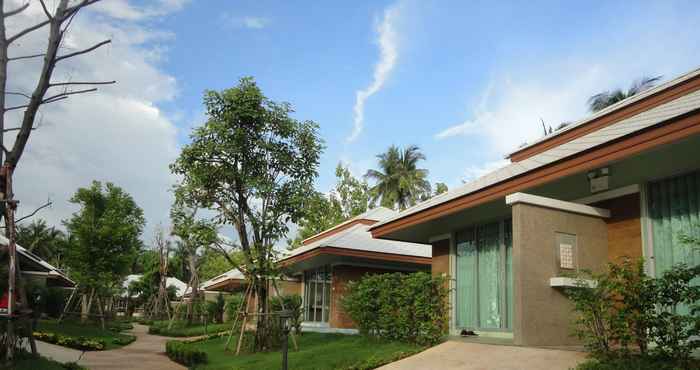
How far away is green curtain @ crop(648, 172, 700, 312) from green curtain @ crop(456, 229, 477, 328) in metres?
3.89

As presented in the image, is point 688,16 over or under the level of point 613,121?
over

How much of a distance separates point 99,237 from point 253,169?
1530cm

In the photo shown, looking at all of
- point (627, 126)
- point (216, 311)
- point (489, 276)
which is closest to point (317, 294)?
point (489, 276)

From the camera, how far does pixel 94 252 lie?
89.4 feet

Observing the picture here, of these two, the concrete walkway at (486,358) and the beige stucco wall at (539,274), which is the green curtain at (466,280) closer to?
the concrete walkway at (486,358)

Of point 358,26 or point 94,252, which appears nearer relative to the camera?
point 358,26

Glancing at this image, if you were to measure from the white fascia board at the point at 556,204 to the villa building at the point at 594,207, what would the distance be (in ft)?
0.06

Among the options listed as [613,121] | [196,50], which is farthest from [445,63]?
[196,50]

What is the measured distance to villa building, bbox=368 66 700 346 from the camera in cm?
776

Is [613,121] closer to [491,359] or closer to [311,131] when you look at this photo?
[491,359]

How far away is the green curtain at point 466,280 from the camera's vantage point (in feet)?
38.9

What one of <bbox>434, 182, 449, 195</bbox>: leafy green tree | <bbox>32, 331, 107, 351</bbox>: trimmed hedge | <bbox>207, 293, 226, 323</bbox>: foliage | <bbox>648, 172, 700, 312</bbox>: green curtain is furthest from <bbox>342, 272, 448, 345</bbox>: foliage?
<bbox>434, 182, 449, 195</bbox>: leafy green tree

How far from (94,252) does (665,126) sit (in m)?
26.0

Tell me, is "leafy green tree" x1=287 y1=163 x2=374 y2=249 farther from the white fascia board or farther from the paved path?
the white fascia board
